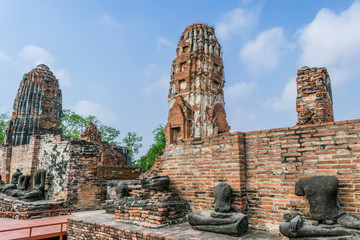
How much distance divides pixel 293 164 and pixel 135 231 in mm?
3115

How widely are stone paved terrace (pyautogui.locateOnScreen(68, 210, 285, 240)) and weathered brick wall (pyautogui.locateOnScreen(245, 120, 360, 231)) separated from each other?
0.52 meters

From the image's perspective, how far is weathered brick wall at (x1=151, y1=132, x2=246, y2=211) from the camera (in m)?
4.86

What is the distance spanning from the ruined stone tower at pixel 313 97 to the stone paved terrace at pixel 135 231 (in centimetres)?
335

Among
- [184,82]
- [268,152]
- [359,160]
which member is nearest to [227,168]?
[268,152]

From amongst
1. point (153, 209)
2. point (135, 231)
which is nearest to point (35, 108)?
point (153, 209)

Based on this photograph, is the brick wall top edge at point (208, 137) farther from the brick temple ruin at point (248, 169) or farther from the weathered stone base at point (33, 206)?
the weathered stone base at point (33, 206)

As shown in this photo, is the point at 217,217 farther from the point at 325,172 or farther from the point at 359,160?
the point at 359,160

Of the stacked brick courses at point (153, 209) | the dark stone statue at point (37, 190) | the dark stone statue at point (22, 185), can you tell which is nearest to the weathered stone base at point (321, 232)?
the stacked brick courses at point (153, 209)

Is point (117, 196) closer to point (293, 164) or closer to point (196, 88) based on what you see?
point (293, 164)

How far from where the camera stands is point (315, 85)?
6.26 m

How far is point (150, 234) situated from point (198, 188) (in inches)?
58.8

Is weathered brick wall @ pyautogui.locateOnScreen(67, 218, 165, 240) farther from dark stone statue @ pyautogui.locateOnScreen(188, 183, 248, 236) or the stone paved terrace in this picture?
dark stone statue @ pyautogui.locateOnScreen(188, 183, 248, 236)

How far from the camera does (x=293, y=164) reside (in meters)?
4.35

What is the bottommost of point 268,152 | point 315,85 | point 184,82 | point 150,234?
point 150,234
